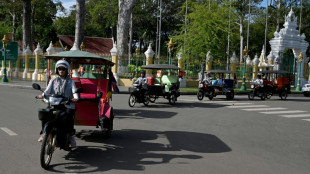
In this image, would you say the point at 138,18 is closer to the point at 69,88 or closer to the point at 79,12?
the point at 79,12

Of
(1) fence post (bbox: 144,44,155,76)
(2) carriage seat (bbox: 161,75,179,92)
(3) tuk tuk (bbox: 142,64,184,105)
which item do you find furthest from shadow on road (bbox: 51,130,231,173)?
(1) fence post (bbox: 144,44,155,76)

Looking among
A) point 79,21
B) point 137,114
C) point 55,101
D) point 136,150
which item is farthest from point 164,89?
point 79,21

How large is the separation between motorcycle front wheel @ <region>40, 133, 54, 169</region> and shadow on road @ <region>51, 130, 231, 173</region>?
0.49 ft

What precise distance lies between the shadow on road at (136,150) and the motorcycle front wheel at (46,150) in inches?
5.9

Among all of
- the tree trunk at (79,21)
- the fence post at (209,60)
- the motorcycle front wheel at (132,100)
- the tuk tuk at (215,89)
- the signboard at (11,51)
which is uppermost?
the tree trunk at (79,21)

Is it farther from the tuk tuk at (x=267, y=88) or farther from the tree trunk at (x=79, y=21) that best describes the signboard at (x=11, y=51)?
the tuk tuk at (x=267, y=88)

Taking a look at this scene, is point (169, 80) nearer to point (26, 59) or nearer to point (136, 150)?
point (136, 150)

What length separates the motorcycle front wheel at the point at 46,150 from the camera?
5.44m

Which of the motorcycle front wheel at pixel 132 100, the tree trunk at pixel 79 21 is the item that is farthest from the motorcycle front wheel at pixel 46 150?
the tree trunk at pixel 79 21

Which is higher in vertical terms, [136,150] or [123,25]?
[123,25]

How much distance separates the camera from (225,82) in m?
21.4

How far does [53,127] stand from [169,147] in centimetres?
270

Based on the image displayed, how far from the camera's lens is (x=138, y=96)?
15.4 metres

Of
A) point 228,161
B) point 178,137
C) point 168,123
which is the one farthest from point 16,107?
point 228,161
